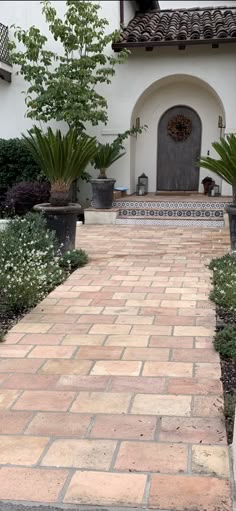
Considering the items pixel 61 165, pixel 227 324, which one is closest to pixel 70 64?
pixel 61 165

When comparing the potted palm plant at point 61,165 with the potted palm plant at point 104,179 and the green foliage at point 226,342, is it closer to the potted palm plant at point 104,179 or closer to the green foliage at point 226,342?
the green foliage at point 226,342

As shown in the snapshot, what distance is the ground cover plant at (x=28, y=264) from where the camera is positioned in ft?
14.7

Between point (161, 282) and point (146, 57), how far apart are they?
729 centimetres

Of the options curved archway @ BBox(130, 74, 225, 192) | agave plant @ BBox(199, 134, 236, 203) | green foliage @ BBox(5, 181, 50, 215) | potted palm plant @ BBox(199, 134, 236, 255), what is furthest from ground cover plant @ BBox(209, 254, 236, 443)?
curved archway @ BBox(130, 74, 225, 192)

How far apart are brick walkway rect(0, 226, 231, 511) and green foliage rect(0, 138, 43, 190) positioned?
605 cm

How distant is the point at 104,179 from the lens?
34.1 ft

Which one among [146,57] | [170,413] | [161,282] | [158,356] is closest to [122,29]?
[146,57]

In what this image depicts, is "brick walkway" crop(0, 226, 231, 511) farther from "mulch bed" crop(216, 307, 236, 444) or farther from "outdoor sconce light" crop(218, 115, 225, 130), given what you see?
"outdoor sconce light" crop(218, 115, 225, 130)

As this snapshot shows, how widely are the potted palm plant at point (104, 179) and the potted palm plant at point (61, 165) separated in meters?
3.72

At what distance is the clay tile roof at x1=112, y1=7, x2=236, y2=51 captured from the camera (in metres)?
10.4

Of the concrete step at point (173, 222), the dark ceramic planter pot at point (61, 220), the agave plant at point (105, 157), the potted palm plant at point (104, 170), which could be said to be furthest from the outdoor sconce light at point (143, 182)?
the dark ceramic planter pot at point (61, 220)

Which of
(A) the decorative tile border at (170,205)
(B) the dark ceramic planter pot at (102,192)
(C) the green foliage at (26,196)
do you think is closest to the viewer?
(C) the green foliage at (26,196)

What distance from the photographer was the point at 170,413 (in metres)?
2.74

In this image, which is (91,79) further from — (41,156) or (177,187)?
(41,156)
